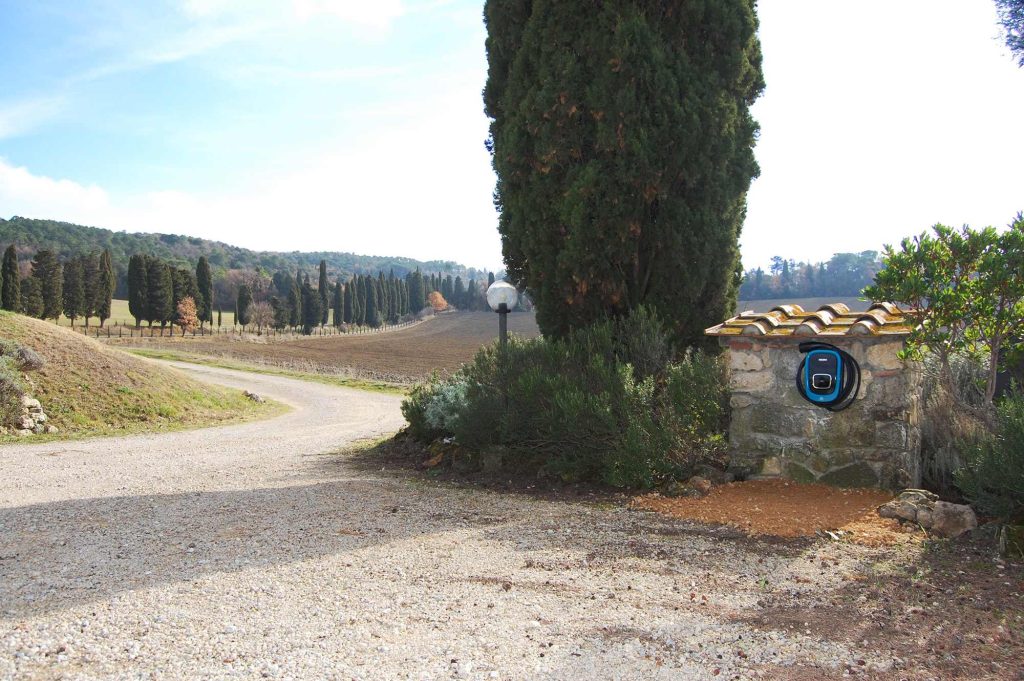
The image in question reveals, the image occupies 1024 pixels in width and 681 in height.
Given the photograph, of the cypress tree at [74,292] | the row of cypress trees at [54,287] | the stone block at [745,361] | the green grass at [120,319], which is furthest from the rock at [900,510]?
the green grass at [120,319]

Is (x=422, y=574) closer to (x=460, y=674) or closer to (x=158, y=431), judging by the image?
(x=460, y=674)

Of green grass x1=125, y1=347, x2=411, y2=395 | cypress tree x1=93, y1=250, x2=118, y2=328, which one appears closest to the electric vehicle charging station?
green grass x1=125, y1=347, x2=411, y2=395

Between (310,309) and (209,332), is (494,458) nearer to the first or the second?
(209,332)

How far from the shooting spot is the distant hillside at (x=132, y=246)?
9581cm

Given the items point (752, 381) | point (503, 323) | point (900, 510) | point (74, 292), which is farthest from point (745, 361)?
point (74, 292)

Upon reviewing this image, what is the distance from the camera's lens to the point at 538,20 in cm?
828

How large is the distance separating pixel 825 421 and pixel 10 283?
1703 inches

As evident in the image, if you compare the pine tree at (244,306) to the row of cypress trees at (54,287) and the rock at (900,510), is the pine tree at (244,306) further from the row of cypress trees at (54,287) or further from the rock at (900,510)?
the rock at (900,510)

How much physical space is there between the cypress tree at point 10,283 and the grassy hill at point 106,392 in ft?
80.7

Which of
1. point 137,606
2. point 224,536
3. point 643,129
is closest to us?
point 137,606

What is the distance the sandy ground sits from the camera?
3270mm

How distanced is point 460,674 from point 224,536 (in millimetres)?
3103

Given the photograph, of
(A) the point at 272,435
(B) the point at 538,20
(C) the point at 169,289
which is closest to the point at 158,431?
(A) the point at 272,435

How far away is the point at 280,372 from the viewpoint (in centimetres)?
3241
